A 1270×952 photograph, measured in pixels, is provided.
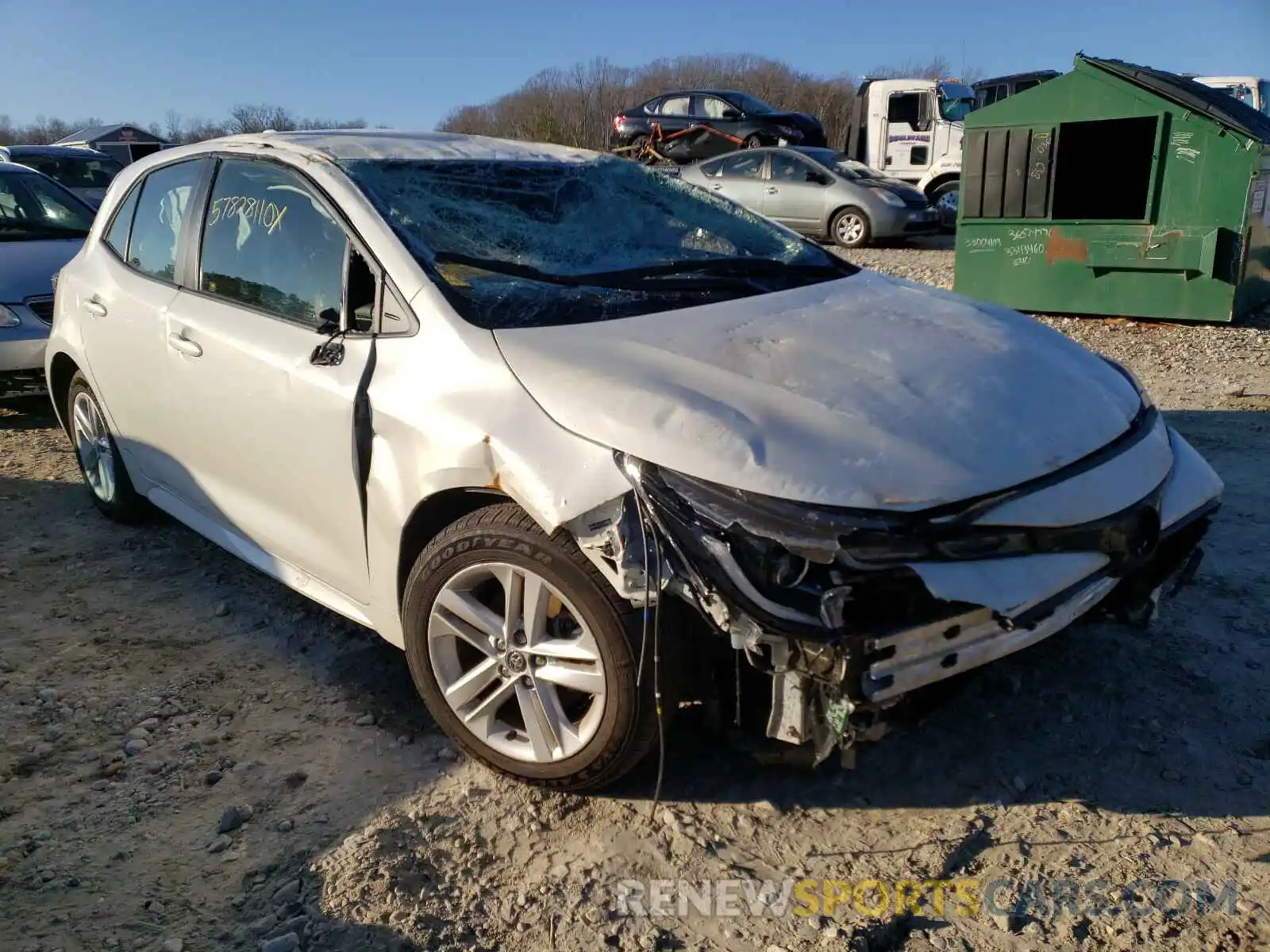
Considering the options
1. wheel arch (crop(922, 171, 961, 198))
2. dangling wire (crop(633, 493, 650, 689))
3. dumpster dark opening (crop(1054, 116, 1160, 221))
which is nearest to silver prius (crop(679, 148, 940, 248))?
wheel arch (crop(922, 171, 961, 198))

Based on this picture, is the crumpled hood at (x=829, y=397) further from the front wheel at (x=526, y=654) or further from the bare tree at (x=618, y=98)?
the bare tree at (x=618, y=98)

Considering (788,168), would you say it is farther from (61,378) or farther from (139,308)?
(139,308)

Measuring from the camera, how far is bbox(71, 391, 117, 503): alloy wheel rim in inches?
178

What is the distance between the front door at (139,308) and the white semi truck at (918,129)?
14.2 m

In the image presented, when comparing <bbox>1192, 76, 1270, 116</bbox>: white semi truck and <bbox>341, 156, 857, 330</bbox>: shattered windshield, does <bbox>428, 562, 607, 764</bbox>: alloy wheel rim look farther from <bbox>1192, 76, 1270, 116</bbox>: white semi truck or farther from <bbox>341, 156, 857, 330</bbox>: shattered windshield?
<bbox>1192, 76, 1270, 116</bbox>: white semi truck

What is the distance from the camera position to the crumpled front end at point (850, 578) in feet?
6.89

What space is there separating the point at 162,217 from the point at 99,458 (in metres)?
1.29

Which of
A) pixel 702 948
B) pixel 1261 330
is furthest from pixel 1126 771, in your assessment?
pixel 1261 330

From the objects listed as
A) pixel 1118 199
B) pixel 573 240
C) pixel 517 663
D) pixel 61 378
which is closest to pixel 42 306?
pixel 61 378

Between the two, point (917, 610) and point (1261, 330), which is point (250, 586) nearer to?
point (917, 610)

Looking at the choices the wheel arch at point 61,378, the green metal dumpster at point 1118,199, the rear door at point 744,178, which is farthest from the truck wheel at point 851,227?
the wheel arch at point 61,378

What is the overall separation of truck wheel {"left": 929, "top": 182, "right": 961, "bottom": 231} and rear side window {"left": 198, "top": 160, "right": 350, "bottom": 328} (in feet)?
38.2

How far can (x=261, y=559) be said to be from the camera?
3457 millimetres

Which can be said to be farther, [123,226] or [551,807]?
[123,226]
